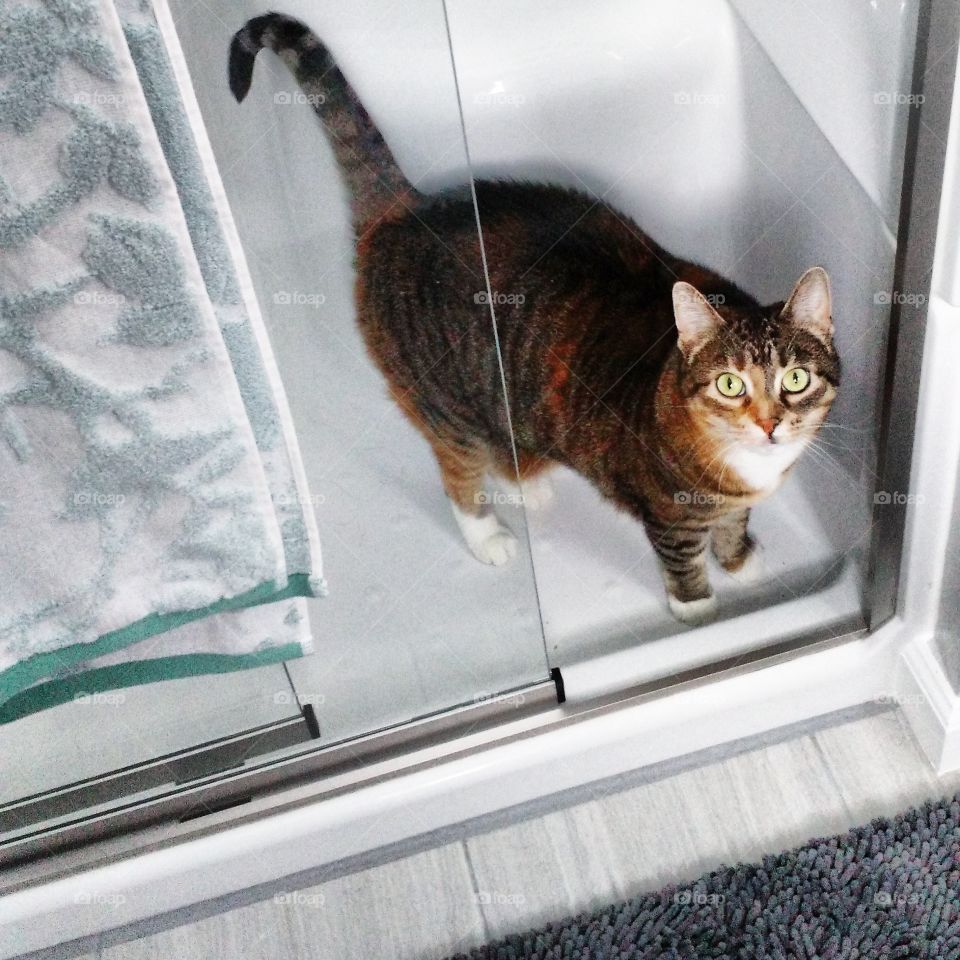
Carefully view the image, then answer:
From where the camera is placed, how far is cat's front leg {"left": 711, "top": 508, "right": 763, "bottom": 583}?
1084 mm

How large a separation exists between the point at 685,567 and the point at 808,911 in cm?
37

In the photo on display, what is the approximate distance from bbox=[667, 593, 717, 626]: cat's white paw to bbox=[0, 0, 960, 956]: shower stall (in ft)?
0.03

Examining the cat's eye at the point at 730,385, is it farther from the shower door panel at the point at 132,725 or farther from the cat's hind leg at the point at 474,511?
the shower door panel at the point at 132,725

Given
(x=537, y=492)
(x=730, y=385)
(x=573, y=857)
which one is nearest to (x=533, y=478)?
(x=537, y=492)

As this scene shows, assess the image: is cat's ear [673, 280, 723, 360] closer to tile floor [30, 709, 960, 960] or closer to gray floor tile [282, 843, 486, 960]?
tile floor [30, 709, 960, 960]

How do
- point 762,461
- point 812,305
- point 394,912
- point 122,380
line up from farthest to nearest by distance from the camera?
point 394,912, point 762,461, point 812,305, point 122,380

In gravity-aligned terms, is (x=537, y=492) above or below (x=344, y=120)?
below

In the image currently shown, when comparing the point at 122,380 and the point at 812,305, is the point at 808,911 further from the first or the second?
the point at 122,380

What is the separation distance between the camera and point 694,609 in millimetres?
1122

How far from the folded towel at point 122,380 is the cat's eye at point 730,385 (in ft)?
1.28

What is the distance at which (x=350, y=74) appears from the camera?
3.05ft

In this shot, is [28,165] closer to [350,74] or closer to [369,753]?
[350,74]

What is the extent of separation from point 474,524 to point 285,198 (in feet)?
1.42

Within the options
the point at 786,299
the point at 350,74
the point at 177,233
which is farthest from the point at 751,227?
the point at 177,233
